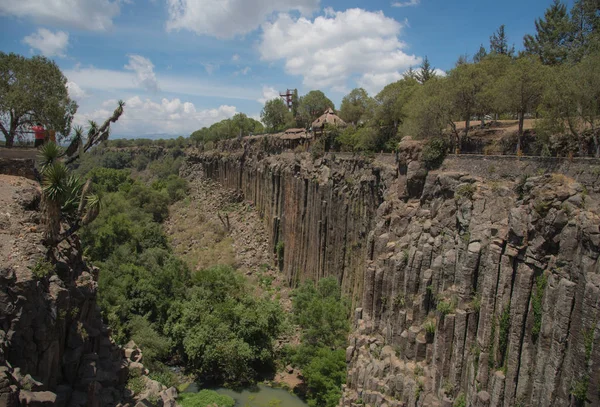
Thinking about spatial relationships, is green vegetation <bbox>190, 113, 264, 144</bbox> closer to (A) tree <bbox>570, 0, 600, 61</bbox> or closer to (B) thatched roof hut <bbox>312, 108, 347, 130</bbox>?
(B) thatched roof hut <bbox>312, 108, 347, 130</bbox>

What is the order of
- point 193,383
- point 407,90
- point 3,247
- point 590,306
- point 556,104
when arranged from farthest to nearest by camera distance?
point 407,90 → point 193,383 → point 556,104 → point 3,247 → point 590,306

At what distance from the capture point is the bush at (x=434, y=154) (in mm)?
26219

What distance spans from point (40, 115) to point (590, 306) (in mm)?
27525

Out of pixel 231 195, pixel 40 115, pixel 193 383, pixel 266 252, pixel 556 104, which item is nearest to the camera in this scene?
pixel 556 104

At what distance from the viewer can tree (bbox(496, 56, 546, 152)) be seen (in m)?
25.7

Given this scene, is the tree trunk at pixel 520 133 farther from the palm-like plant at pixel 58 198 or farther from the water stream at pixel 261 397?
the palm-like plant at pixel 58 198

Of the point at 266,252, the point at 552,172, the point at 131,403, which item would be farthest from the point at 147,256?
the point at 552,172

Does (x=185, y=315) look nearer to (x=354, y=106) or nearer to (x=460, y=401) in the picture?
(x=460, y=401)

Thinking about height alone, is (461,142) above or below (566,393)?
above

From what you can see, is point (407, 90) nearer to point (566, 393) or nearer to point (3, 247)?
point (566, 393)

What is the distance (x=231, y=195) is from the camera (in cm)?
6159

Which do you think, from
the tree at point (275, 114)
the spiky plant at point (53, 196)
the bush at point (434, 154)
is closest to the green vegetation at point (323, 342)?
the bush at point (434, 154)

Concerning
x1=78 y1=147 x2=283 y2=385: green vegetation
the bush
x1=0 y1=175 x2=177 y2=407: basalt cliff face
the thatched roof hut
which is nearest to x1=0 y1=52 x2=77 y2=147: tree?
x1=0 y1=175 x2=177 y2=407: basalt cliff face

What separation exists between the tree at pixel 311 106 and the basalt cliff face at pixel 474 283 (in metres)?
47.1
